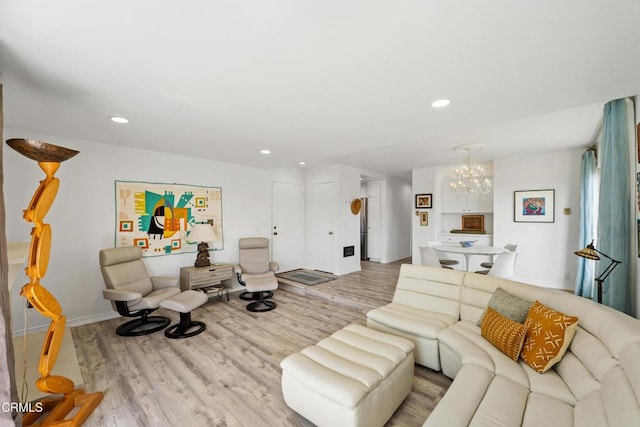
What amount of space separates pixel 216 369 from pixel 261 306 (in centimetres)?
160

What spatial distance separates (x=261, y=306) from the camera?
3980 mm

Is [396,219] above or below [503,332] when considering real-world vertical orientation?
above

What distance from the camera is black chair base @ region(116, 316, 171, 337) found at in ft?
10.0

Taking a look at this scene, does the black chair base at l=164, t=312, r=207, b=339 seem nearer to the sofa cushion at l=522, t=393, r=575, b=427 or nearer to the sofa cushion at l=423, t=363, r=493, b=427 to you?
the sofa cushion at l=423, t=363, r=493, b=427

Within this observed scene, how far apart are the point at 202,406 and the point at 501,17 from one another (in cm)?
304

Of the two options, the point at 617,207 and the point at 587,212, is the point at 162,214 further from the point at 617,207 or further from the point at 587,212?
the point at 587,212

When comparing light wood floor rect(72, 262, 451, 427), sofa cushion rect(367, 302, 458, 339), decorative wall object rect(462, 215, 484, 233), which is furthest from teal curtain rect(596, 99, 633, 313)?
decorative wall object rect(462, 215, 484, 233)

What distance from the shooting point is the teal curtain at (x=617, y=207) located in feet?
6.64

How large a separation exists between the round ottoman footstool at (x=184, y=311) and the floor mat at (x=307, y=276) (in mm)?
2001

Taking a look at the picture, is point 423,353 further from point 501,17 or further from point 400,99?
point 501,17

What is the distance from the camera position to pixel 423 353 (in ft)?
7.56

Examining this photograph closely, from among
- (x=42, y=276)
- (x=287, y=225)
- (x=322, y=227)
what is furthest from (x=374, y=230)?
(x=42, y=276)

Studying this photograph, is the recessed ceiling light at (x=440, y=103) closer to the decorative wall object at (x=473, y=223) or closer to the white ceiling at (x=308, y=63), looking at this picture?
the white ceiling at (x=308, y=63)

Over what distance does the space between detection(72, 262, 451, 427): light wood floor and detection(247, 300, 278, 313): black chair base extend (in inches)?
4.4
